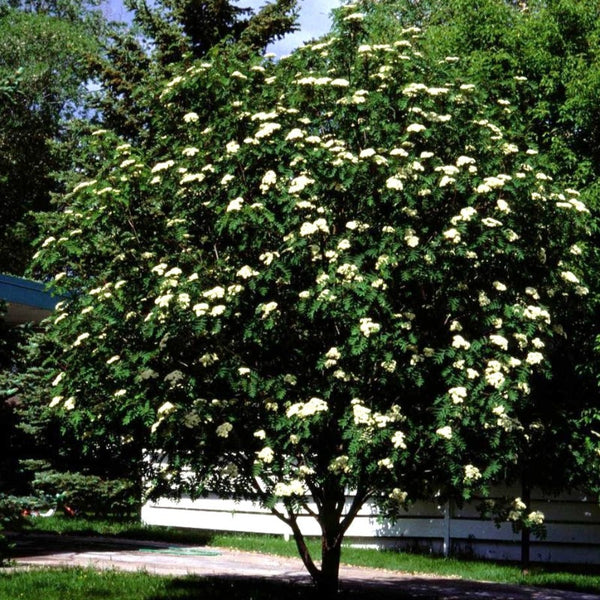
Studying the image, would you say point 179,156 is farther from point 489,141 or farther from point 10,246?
point 10,246

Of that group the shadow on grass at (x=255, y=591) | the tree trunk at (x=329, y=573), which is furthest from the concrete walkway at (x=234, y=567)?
the tree trunk at (x=329, y=573)

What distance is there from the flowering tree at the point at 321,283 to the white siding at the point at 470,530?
24.2 ft

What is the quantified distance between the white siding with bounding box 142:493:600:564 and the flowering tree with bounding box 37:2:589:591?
7367 mm

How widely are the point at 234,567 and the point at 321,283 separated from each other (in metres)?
7.91

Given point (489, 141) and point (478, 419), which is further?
point (489, 141)

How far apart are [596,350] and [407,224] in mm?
6588

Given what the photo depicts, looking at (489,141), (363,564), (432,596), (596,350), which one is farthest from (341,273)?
(363,564)

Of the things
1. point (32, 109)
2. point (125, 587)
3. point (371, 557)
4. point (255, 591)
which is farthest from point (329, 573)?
point (32, 109)

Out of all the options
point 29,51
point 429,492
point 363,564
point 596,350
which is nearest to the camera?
point 429,492

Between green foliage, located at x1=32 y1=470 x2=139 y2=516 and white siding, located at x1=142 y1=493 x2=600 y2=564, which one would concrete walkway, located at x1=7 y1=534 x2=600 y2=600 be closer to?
green foliage, located at x1=32 y1=470 x2=139 y2=516

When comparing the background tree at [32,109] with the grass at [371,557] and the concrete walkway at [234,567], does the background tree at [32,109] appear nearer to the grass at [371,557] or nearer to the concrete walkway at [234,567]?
the grass at [371,557]

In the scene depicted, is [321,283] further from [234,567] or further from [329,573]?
[234,567]

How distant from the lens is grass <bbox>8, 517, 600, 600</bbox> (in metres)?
16.1

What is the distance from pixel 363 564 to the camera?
57.7 feet
